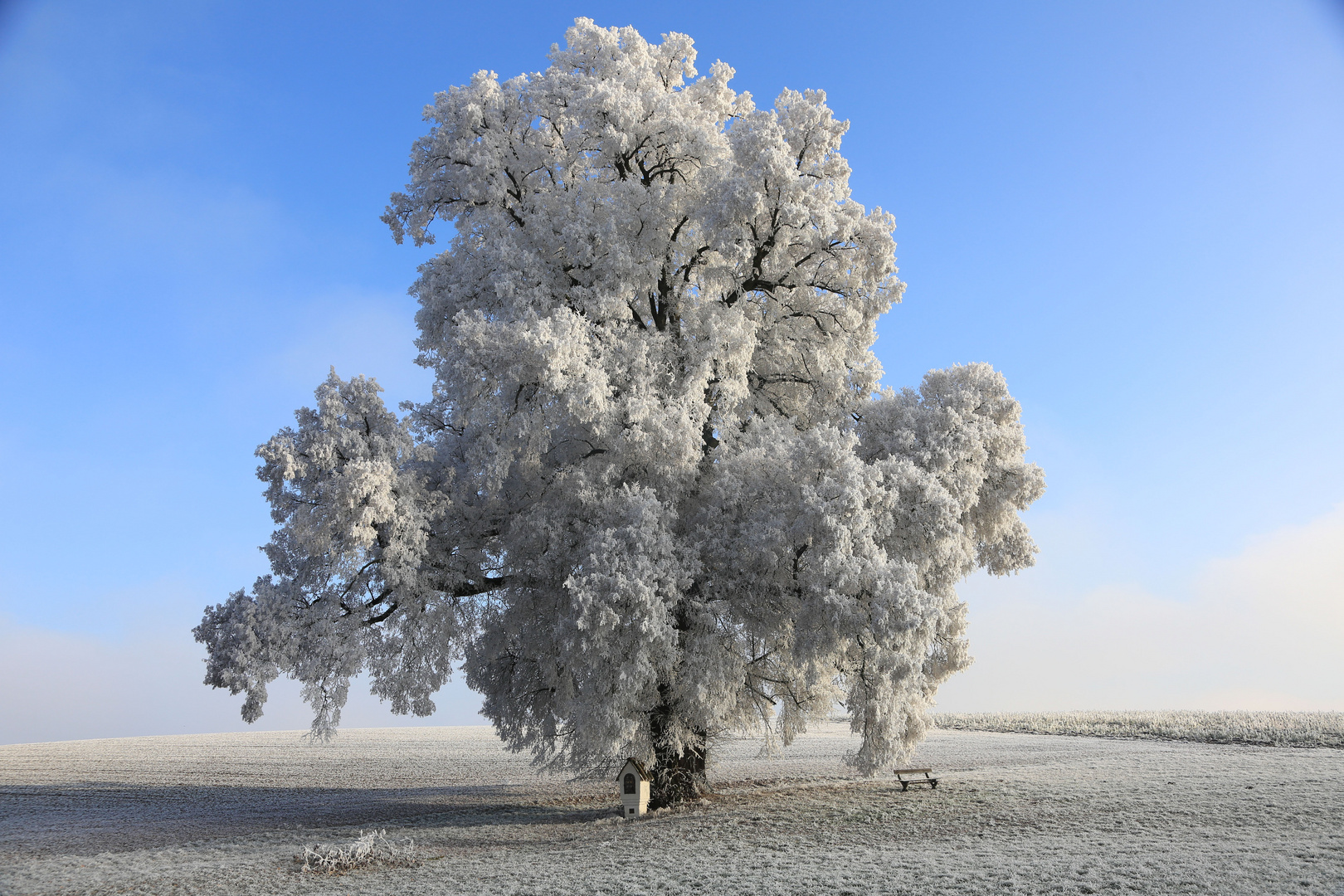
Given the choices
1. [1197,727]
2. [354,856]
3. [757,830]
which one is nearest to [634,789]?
[757,830]

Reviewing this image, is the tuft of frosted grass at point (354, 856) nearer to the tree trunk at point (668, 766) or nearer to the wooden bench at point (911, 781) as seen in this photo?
the tree trunk at point (668, 766)

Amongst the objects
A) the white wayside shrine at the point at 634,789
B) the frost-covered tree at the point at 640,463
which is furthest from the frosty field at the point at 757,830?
the frost-covered tree at the point at 640,463

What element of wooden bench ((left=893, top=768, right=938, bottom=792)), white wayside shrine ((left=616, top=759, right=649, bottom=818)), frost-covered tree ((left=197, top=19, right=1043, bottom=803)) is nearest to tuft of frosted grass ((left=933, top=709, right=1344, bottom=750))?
wooden bench ((left=893, top=768, right=938, bottom=792))

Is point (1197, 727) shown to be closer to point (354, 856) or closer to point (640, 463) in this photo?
point (640, 463)

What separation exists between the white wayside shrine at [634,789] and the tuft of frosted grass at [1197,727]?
64.6 ft

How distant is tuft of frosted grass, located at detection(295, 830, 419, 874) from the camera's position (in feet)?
43.7

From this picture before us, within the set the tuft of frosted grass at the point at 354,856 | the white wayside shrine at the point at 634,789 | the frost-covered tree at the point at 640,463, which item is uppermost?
the frost-covered tree at the point at 640,463

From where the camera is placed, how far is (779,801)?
1756cm

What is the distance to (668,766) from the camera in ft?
58.0

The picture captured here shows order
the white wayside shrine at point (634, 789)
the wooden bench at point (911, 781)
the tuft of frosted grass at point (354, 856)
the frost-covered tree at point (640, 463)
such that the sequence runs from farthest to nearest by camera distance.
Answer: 1. the wooden bench at point (911, 781)
2. the white wayside shrine at point (634, 789)
3. the frost-covered tree at point (640, 463)
4. the tuft of frosted grass at point (354, 856)

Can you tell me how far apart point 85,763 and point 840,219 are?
114 ft

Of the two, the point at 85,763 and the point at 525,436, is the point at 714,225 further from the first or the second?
the point at 85,763

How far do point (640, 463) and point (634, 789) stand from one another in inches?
255

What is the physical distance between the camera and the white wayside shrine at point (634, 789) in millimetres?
16844
